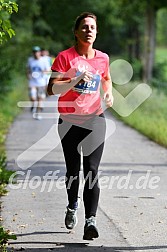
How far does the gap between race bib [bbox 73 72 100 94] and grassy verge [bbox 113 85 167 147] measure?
8030 mm

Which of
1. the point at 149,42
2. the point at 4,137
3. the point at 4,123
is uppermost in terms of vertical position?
the point at 4,137

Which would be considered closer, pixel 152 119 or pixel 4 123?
pixel 4 123

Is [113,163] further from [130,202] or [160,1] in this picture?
[160,1]

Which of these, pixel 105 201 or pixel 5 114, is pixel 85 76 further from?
pixel 5 114

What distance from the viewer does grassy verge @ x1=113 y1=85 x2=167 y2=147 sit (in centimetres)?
1659

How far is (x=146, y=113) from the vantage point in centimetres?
2209

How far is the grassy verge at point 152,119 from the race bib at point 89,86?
803cm

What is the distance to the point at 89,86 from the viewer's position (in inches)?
290

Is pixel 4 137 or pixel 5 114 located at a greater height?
pixel 4 137

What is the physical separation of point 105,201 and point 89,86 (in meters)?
2.59

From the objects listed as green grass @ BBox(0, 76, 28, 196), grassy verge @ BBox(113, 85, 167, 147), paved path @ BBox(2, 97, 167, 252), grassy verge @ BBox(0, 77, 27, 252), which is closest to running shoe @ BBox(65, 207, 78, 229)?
paved path @ BBox(2, 97, 167, 252)

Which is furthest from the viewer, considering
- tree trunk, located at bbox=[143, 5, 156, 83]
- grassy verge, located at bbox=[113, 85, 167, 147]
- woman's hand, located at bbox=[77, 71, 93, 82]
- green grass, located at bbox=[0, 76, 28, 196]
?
tree trunk, located at bbox=[143, 5, 156, 83]

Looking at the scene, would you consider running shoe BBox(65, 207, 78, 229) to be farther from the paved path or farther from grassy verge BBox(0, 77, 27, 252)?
grassy verge BBox(0, 77, 27, 252)

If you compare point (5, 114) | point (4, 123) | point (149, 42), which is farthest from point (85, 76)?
point (149, 42)
